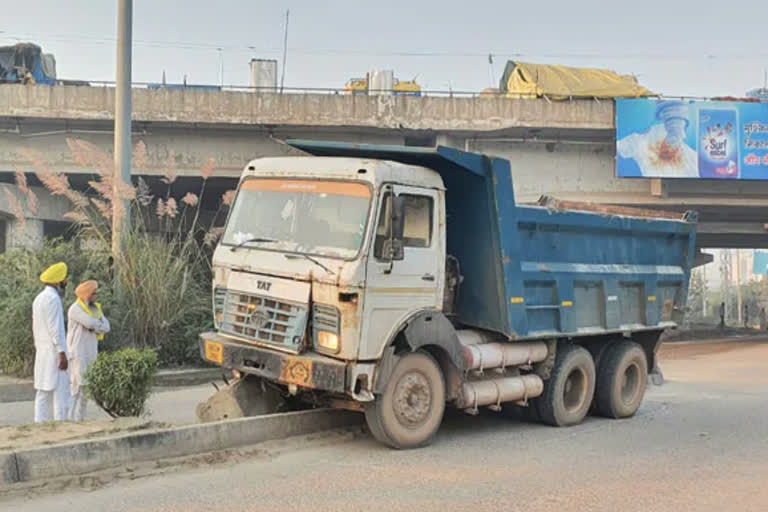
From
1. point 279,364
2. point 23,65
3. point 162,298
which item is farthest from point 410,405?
point 23,65

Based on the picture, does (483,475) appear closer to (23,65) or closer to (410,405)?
(410,405)

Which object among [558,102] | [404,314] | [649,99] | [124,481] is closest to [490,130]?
[558,102]

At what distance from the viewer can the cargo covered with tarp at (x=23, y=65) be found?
2114cm

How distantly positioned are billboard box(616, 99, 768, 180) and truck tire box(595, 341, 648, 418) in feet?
41.2

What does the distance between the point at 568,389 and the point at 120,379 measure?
530 cm

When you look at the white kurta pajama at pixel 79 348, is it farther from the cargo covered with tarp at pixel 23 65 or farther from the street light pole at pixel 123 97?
the cargo covered with tarp at pixel 23 65

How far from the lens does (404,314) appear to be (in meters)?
7.14

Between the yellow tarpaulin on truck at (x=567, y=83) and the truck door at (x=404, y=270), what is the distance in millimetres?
15035

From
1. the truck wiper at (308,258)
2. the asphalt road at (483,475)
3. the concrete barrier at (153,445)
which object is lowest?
the asphalt road at (483,475)

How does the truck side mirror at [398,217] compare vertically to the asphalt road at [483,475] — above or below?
above

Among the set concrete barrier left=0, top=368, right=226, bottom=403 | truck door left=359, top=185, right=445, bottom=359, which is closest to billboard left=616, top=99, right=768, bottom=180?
concrete barrier left=0, top=368, right=226, bottom=403

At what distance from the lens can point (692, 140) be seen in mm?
22734

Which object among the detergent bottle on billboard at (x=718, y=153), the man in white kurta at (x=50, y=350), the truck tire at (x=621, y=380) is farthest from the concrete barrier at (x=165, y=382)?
the detergent bottle on billboard at (x=718, y=153)

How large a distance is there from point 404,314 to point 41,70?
18701 millimetres
